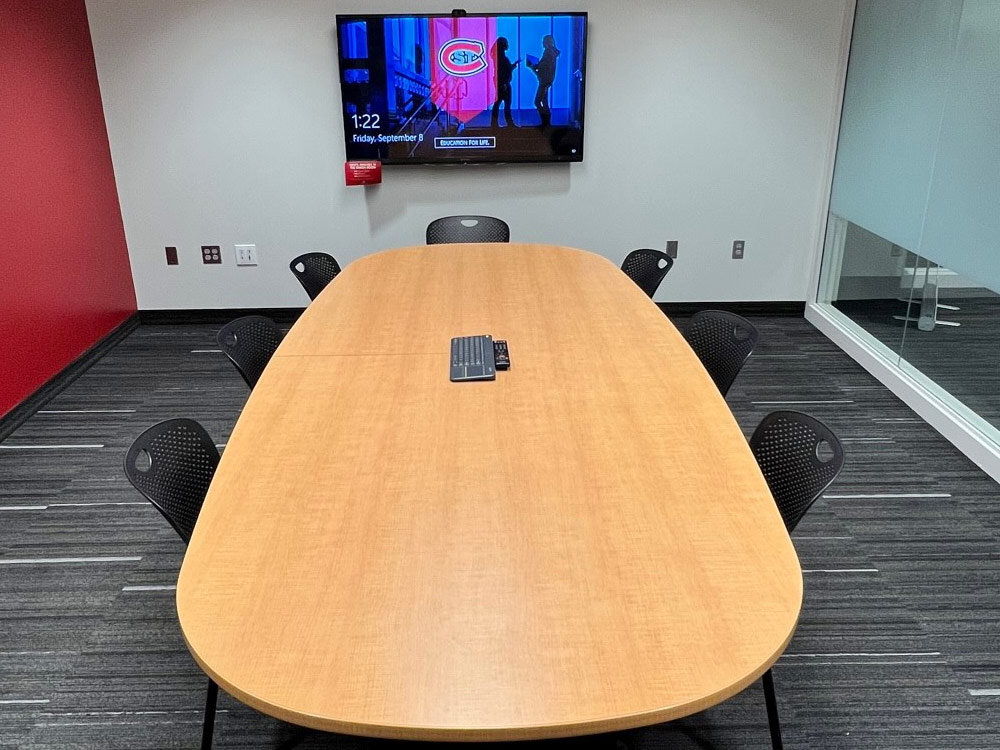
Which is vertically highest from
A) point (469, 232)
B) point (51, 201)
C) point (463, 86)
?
point (463, 86)

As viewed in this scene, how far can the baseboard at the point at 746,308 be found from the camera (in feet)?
16.8

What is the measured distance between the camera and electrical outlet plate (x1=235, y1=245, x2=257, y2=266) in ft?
16.1

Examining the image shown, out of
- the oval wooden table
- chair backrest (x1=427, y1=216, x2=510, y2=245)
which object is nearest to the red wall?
chair backrest (x1=427, y1=216, x2=510, y2=245)

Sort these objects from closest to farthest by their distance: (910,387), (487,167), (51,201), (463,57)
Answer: (910,387) < (51,201) < (463,57) < (487,167)

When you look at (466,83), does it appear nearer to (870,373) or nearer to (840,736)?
(870,373)

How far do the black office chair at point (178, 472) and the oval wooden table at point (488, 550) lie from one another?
128 mm

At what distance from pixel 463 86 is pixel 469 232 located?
0.99 m

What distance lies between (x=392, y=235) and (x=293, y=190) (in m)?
0.65

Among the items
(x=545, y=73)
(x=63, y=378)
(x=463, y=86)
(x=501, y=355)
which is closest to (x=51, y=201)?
(x=63, y=378)

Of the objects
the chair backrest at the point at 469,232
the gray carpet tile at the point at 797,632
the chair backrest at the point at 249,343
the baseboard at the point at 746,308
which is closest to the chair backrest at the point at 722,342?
the gray carpet tile at the point at 797,632

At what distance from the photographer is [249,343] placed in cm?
270

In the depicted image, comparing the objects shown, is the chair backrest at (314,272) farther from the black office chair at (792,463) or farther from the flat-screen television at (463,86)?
the black office chair at (792,463)

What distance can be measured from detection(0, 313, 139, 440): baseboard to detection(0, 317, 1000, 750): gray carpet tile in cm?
7

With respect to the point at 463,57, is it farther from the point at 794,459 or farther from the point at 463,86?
the point at 794,459
